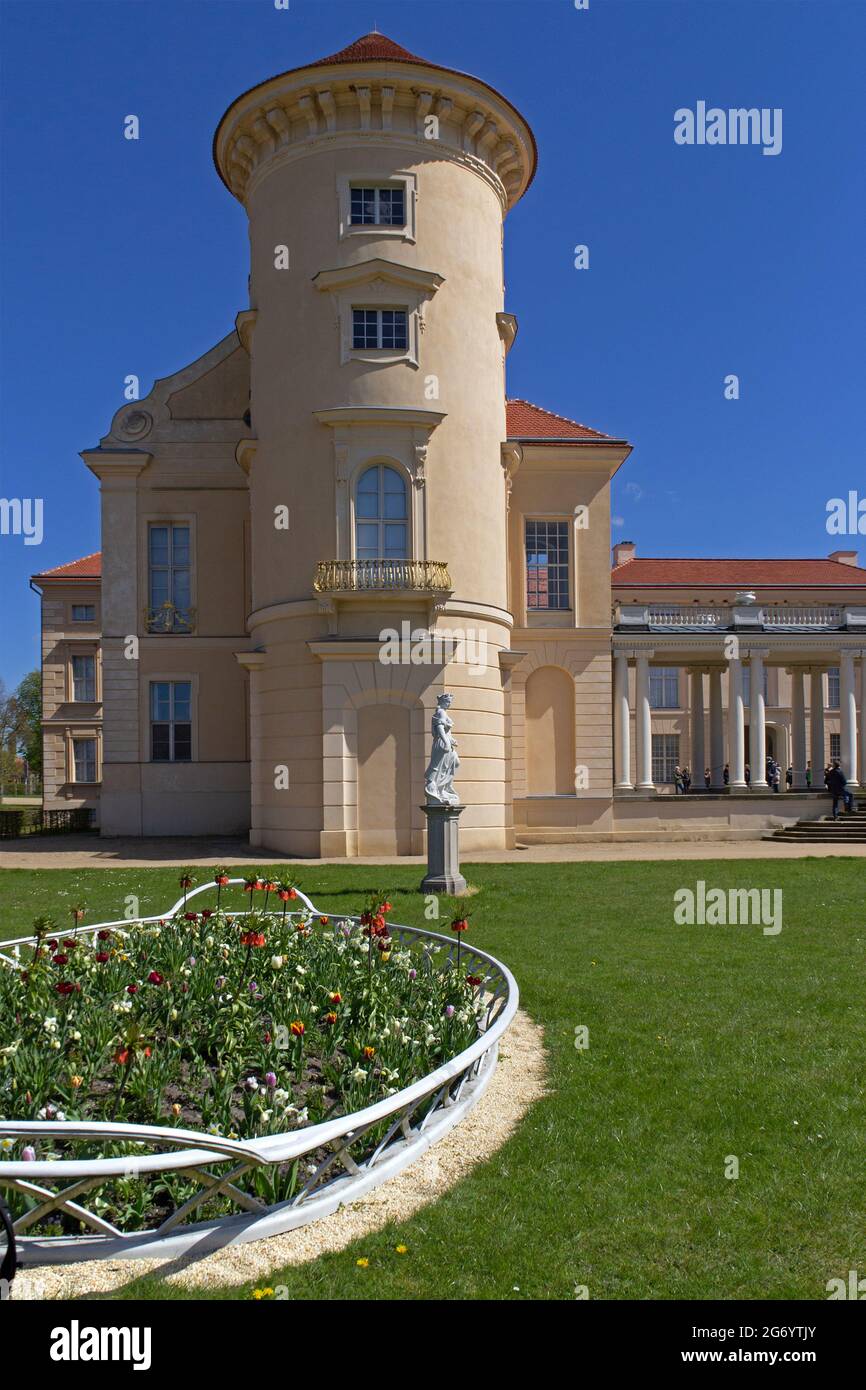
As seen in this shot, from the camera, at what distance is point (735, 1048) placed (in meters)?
8.45

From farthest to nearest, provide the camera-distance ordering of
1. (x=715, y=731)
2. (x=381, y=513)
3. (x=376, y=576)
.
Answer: (x=715, y=731) < (x=381, y=513) < (x=376, y=576)

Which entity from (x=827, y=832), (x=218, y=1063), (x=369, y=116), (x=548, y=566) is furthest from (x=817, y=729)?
(x=218, y=1063)

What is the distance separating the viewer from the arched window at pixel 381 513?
2556 cm

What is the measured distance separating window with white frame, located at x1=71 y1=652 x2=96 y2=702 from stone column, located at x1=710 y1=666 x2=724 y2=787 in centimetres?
2793

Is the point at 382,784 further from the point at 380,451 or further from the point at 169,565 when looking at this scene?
the point at 169,565

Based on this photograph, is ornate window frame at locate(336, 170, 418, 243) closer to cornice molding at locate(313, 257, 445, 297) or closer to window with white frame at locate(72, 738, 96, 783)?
cornice molding at locate(313, 257, 445, 297)

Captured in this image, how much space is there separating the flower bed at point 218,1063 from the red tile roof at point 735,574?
39858mm

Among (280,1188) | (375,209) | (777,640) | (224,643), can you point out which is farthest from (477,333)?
(280,1188)

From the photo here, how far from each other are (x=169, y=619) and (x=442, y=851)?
52.8 ft

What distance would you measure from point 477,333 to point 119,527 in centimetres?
1152

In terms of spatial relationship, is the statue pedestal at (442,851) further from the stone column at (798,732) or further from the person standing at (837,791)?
the stone column at (798,732)

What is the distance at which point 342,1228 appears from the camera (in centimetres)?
548

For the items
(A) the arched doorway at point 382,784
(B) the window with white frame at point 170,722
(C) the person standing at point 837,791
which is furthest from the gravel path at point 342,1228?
(C) the person standing at point 837,791

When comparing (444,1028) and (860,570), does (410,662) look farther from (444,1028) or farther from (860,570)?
(860,570)
